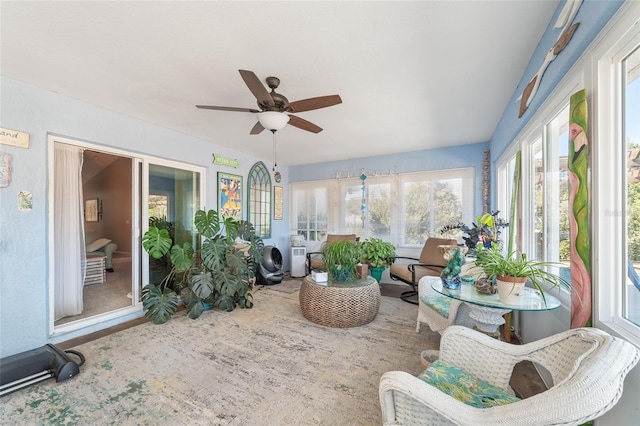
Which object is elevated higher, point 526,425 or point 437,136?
point 437,136

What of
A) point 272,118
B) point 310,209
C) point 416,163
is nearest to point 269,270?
point 310,209

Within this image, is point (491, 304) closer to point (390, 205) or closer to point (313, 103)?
point (313, 103)

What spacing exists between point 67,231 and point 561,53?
4612 millimetres

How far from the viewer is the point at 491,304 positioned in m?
1.44

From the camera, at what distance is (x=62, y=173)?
2773 millimetres

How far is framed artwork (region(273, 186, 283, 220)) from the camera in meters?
5.49

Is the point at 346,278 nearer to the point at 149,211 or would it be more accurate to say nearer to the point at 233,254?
the point at 233,254

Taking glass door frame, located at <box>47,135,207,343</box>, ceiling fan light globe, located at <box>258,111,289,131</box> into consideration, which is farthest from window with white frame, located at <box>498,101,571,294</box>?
glass door frame, located at <box>47,135,207,343</box>

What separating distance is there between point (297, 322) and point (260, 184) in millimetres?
3004

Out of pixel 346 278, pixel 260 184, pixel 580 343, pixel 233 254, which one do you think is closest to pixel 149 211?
pixel 233 254

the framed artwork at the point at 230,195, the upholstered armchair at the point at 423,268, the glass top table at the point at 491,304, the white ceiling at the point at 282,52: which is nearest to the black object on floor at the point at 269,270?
the framed artwork at the point at 230,195

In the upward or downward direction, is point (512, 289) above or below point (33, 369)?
above

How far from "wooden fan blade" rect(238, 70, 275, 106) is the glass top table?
1.87 meters

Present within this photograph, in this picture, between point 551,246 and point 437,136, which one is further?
point 437,136
